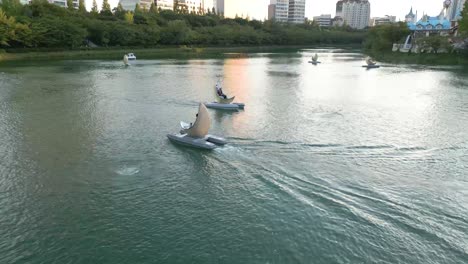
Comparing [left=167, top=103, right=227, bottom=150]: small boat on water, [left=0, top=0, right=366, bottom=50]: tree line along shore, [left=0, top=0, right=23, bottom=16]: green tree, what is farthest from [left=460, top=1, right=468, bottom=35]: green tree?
[left=0, top=0, right=23, bottom=16]: green tree

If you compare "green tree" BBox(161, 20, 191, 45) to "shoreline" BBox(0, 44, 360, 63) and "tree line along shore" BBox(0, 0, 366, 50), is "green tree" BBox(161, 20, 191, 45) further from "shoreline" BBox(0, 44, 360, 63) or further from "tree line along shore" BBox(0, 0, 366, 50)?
"shoreline" BBox(0, 44, 360, 63)

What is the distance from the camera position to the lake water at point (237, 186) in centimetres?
966

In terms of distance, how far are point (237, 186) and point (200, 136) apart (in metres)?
4.77

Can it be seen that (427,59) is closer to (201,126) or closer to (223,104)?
(223,104)

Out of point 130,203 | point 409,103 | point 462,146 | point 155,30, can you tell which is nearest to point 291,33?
Answer: point 155,30

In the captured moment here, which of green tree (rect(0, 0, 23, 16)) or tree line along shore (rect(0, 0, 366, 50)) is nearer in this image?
tree line along shore (rect(0, 0, 366, 50))

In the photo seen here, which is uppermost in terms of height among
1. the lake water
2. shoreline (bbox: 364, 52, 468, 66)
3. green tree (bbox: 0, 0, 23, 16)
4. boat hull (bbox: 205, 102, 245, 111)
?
green tree (bbox: 0, 0, 23, 16)

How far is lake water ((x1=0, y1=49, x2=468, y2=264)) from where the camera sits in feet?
31.7

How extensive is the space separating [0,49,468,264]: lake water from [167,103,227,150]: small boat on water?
472 millimetres

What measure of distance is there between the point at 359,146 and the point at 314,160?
10.9 feet

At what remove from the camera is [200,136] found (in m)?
17.1

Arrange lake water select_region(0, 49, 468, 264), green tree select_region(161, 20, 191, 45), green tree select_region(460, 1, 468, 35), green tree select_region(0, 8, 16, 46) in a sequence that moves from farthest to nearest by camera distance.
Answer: green tree select_region(161, 20, 191, 45)
green tree select_region(460, 1, 468, 35)
green tree select_region(0, 8, 16, 46)
lake water select_region(0, 49, 468, 264)

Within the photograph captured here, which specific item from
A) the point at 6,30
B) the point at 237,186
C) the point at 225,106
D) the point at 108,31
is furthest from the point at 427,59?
the point at 6,30

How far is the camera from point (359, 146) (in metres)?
17.4
